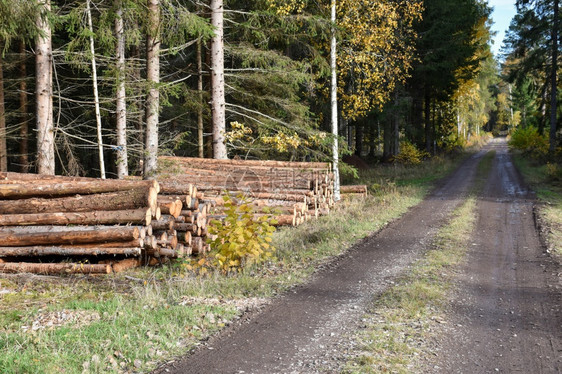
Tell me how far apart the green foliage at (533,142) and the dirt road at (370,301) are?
2573 centimetres

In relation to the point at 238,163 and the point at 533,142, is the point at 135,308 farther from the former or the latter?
the point at 533,142

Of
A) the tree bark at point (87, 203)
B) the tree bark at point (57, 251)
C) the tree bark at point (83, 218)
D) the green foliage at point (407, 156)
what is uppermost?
the green foliage at point (407, 156)

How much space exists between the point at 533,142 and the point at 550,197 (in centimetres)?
2424

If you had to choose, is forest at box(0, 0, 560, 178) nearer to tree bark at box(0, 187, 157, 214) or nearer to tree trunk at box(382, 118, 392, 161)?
tree trunk at box(382, 118, 392, 161)

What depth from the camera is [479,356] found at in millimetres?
4691

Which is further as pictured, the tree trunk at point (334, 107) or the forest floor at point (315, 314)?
the tree trunk at point (334, 107)

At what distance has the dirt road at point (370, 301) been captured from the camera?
4.56 m

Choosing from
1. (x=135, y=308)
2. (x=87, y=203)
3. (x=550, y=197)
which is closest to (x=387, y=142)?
(x=550, y=197)

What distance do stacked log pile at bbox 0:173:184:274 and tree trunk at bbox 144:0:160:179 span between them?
9.63 feet

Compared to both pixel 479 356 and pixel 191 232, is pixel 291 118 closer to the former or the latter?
pixel 191 232

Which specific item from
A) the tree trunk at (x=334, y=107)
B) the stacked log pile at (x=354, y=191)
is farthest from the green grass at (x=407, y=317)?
the stacked log pile at (x=354, y=191)

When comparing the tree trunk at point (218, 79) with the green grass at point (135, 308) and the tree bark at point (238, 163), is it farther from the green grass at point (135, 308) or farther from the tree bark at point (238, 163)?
the green grass at point (135, 308)

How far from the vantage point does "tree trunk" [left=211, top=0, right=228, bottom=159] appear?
550 inches

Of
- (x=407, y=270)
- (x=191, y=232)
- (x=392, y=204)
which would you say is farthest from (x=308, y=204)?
(x=407, y=270)
